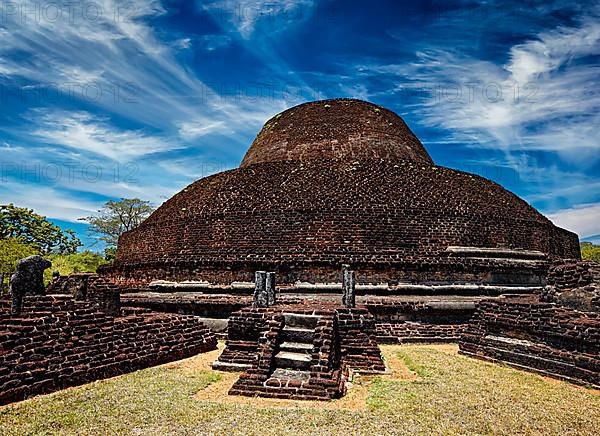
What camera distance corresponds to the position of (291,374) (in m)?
5.85

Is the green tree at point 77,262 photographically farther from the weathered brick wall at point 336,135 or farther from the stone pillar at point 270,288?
the stone pillar at point 270,288

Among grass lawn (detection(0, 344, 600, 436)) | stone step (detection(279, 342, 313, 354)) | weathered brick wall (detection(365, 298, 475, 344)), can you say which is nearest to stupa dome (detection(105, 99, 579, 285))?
weathered brick wall (detection(365, 298, 475, 344))

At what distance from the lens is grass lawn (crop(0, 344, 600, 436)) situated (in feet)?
14.2

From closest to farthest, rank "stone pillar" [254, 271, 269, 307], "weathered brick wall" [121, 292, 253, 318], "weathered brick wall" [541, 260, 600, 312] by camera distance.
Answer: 1. "weathered brick wall" [541, 260, 600, 312]
2. "stone pillar" [254, 271, 269, 307]
3. "weathered brick wall" [121, 292, 253, 318]

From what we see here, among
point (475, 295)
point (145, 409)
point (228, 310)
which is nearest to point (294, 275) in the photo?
point (228, 310)

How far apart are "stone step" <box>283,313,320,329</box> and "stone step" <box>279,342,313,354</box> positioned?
351mm

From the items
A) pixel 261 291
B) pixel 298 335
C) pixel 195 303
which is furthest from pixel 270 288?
pixel 195 303

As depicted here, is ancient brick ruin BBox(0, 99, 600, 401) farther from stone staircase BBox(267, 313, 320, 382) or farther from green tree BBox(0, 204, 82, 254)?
green tree BBox(0, 204, 82, 254)

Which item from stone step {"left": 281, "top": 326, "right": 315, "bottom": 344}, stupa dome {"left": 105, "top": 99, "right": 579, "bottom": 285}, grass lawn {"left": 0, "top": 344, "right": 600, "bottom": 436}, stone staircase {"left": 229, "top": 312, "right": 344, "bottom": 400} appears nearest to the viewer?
grass lawn {"left": 0, "top": 344, "right": 600, "bottom": 436}

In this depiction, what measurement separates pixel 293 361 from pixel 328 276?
18.1 ft

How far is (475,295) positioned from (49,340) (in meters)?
9.89

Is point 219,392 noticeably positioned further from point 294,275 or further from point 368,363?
point 294,275

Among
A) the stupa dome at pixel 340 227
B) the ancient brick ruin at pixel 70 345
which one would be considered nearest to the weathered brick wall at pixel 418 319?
the stupa dome at pixel 340 227

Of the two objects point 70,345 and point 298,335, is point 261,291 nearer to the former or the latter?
point 298,335
